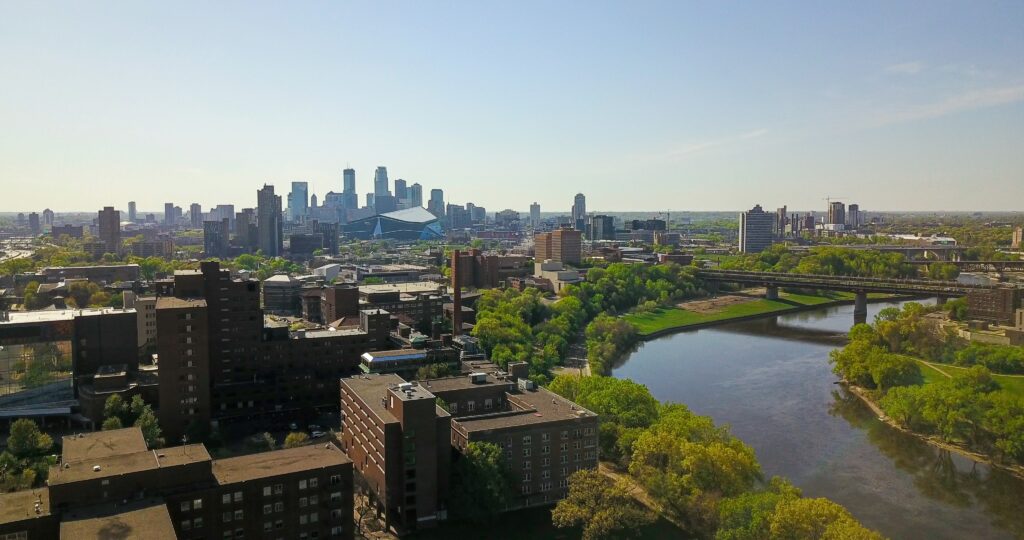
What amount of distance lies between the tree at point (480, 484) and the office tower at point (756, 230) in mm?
83740

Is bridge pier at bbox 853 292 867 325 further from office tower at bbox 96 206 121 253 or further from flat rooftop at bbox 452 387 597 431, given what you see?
office tower at bbox 96 206 121 253

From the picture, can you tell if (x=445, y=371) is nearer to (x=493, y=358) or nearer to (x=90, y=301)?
(x=493, y=358)

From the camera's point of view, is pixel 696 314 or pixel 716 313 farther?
pixel 716 313

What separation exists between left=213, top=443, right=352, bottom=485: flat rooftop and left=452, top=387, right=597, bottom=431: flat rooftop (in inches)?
138

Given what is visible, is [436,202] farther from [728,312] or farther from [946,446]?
[946,446]

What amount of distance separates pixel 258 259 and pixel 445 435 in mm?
64062

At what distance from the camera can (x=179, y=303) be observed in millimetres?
22469

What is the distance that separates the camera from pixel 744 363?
35.3m

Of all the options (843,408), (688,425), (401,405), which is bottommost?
(843,408)

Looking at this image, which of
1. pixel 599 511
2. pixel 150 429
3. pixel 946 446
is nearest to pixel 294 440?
pixel 150 429

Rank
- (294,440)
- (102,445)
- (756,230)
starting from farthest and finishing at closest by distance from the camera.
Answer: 1. (756,230)
2. (294,440)
3. (102,445)

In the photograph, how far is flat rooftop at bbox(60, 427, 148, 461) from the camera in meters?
14.5

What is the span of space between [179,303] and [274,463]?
9.38m

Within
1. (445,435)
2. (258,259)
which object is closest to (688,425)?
(445,435)
